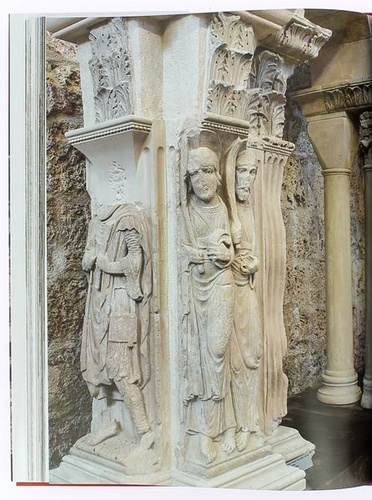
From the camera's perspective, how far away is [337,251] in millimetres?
3443

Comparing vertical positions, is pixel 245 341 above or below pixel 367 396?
above

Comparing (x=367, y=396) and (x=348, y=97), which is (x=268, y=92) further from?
(x=367, y=396)

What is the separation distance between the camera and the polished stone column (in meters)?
3.44

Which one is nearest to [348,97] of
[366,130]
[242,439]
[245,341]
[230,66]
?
[366,130]

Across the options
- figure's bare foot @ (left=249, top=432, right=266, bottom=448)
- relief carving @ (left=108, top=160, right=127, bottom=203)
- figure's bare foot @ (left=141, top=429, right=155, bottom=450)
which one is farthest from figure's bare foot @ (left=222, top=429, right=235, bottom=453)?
relief carving @ (left=108, top=160, right=127, bottom=203)

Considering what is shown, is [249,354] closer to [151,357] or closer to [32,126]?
[151,357]

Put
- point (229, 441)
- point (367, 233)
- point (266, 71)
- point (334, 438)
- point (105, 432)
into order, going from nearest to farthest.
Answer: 1. point (229, 441)
2. point (105, 432)
3. point (266, 71)
4. point (334, 438)
5. point (367, 233)

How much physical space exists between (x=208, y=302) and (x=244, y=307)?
190 mm

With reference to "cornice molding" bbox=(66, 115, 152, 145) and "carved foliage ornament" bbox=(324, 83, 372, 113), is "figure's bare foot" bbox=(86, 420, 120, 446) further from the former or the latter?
"carved foliage ornament" bbox=(324, 83, 372, 113)

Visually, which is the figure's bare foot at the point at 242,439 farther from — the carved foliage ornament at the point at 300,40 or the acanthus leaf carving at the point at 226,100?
the carved foliage ornament at the point at 300,40

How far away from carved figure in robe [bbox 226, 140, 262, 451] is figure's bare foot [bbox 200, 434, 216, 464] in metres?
0.14

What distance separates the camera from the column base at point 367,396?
3.44 meters

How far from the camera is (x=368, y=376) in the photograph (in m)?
3.62

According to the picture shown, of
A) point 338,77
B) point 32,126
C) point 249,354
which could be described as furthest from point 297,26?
point 249,354
